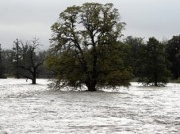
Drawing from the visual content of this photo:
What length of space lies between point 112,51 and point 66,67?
499cm

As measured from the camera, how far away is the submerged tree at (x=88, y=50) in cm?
4308

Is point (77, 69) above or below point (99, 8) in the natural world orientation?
below

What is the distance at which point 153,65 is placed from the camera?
68.5 metres

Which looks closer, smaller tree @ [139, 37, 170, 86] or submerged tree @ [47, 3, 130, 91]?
submerged tree @ [47, 3, 130, 91]

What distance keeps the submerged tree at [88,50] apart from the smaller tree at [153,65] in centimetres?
2439

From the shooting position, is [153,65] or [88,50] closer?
[88,50]

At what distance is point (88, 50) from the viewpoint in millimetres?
44094

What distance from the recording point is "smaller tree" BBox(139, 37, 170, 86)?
221 feet

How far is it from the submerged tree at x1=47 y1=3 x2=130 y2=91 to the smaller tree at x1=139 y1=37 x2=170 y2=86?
80.0ft

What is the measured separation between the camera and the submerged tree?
1696 inches

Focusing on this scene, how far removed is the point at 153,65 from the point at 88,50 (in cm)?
2652

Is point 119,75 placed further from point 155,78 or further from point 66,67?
point 155,78

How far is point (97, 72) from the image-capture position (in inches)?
1705

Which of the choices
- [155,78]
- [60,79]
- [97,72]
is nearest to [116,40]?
[97,72]
